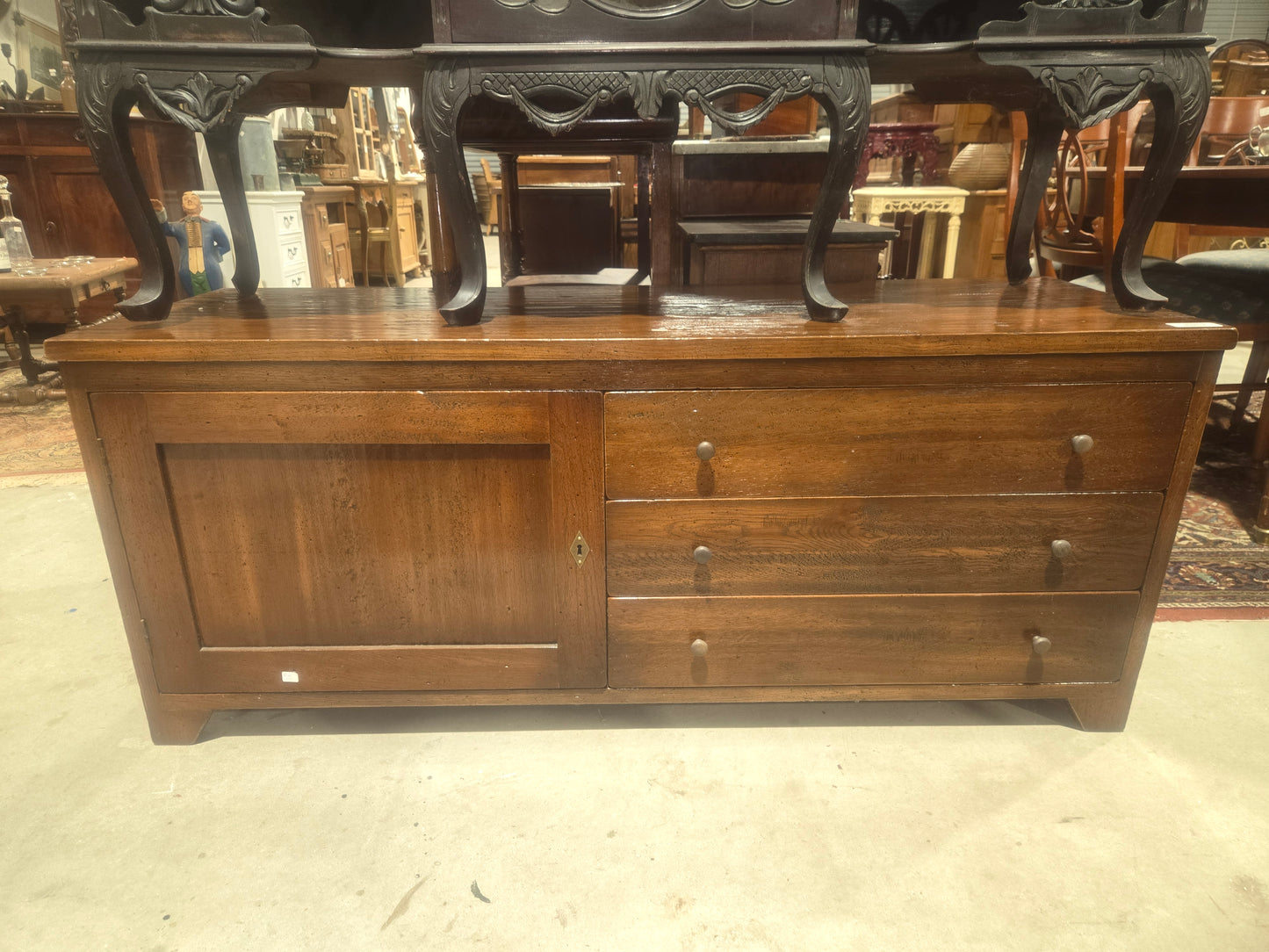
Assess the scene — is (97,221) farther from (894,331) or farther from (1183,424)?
(1183,424)

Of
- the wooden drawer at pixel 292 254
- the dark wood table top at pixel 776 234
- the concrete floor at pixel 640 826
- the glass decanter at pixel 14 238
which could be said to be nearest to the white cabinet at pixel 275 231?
the wooden drawer at pixel 292 254

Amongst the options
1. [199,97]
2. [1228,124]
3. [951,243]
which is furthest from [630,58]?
[951,243]

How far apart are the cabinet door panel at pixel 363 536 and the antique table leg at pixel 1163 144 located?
3.32 ft

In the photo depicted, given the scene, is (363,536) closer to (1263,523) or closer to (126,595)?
(126,595)

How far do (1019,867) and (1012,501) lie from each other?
57 cm

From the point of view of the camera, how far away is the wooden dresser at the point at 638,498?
1.26 metres

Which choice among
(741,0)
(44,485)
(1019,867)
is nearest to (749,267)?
(741,0)

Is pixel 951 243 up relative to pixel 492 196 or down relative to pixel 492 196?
down

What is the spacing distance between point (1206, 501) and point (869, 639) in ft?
5.69

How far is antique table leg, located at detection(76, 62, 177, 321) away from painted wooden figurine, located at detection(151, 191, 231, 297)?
7.29 ft

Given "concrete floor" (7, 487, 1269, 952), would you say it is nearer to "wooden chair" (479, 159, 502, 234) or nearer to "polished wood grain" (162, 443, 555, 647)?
"polished wood grain" (162, 443, 555, 647)

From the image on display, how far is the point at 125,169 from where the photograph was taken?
133 centimetres

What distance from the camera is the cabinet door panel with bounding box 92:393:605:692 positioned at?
1.28m

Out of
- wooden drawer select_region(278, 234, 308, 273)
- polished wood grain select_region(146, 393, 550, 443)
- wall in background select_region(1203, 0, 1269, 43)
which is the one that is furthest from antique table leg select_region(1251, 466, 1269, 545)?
wall in background select_region(1203, 0, 1269, 43)
